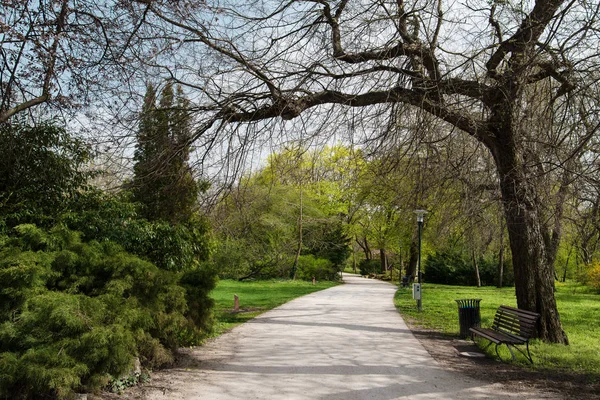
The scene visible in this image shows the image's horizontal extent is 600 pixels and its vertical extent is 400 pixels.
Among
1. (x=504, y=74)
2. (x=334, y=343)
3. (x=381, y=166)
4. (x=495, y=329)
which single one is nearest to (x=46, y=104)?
(x=381, y=166)

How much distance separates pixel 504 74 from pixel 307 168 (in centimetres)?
414

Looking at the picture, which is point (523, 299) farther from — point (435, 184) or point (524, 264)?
point (435, 184)

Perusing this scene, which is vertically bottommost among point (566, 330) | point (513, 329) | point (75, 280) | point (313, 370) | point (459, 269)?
point (313, 370)

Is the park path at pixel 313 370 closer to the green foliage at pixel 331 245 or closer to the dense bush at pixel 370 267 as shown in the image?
the green foliage at pixel 331 245

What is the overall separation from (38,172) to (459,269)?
39.8m

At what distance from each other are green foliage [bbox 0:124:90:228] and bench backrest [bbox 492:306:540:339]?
26.9 ft

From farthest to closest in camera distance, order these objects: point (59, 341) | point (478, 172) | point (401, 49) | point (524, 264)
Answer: point (478, 172) → point (524, 264) → point (401, 49) → point (59, 341)

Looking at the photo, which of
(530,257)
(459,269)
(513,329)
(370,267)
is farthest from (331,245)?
(513,329)

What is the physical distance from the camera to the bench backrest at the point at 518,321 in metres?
8.13

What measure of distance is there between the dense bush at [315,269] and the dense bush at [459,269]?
9276 millimetres

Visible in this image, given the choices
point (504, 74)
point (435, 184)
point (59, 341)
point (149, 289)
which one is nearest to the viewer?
point (59, 341)

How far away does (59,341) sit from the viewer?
16.5 ft

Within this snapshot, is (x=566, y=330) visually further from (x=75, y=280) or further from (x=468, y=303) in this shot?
(x=75, y=280)

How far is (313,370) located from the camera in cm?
751
